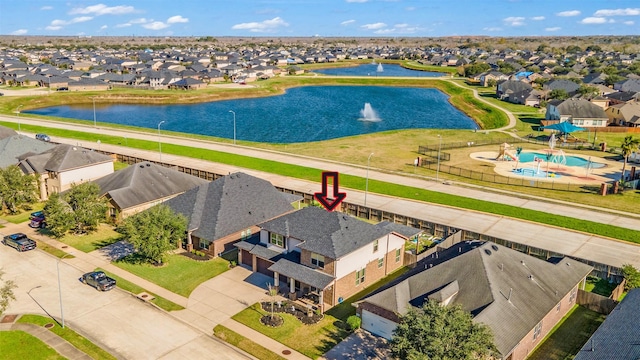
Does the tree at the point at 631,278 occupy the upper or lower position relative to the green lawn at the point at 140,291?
upper

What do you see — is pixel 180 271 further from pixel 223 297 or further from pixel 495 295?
pixel 495 295

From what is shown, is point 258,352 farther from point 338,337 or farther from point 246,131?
point 246,131

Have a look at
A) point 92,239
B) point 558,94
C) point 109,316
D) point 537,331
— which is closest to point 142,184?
point 92,239

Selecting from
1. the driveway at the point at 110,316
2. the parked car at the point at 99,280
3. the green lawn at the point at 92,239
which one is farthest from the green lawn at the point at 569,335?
the green lawn at the point at 92,239

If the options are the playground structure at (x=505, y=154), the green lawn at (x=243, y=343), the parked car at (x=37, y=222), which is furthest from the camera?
the playground structure at (x=505, y=154)

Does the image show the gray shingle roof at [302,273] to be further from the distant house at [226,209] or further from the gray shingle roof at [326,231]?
the distant house at [226,209]

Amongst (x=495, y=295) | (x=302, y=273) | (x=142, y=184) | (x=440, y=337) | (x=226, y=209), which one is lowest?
(x=302, y=273)

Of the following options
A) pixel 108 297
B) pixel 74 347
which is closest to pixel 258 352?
pixel 74 347
